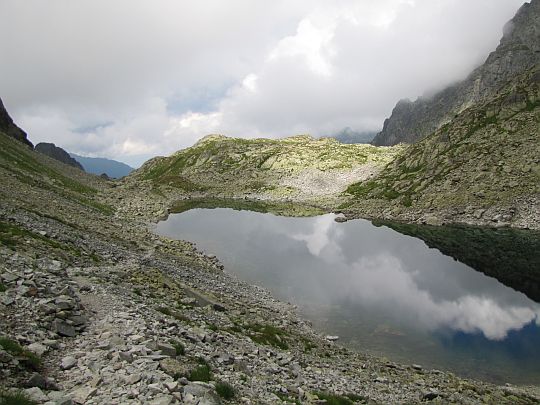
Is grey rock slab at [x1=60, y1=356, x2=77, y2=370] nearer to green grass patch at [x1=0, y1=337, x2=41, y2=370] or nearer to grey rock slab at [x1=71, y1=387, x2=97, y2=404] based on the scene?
green grass patch at [x1=0, y1=337, x2=41, y2=370]

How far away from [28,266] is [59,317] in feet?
23.1

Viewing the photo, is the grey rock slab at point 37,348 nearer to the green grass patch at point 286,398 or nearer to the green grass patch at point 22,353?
the green grass patch at point 22,353

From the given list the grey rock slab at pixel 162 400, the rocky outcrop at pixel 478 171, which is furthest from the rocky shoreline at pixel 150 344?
the rocky outcrop at pixel 478 171

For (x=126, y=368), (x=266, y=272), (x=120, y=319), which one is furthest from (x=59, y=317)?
(x=266, y=272)

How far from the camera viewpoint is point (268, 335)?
27.3m

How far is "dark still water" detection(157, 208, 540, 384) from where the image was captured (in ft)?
109

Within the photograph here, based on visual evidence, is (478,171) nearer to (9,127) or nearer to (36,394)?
(36,394)

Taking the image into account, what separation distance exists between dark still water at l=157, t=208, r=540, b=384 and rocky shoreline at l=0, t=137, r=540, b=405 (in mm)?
4473

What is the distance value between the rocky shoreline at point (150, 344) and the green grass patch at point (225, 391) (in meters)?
0.05

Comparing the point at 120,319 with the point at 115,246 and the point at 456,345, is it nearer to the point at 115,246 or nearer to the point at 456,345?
the point at 115,246

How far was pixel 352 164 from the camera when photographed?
6614 inches

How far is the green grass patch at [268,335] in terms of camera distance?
25.8 meters

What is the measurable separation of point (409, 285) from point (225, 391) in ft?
133

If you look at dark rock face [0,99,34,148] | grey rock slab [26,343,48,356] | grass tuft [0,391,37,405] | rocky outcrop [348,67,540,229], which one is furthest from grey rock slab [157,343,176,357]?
dark rock face [0,99,34,148]
